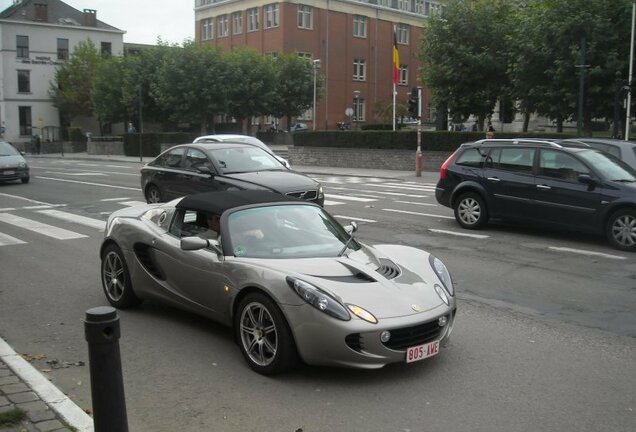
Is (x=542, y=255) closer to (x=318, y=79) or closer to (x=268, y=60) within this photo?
(x=268, y=60)

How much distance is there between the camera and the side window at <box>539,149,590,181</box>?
11.5 meters

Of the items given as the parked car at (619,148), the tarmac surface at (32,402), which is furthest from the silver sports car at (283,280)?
the parked car at (619,148)

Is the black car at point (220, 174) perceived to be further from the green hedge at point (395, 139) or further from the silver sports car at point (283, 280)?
the green hedge at point (395, 139)

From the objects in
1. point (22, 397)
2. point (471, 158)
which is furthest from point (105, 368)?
point (471, 158)

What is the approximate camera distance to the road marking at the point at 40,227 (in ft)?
40.6

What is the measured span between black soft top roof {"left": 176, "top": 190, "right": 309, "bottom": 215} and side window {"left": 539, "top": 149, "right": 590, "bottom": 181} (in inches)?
268

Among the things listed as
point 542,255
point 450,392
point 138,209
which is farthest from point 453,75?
point 450,392

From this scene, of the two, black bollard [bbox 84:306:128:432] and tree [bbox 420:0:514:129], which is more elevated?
tree [bbox 420:0:514:129]

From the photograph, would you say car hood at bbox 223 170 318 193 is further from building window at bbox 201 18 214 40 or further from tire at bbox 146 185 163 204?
building window at bbox 201 18 214 40

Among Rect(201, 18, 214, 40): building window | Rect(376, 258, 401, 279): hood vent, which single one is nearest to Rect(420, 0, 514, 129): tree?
Rect(376, 258, 401, 279): hood vent

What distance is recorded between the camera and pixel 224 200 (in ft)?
20.6

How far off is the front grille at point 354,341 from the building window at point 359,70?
7219 cm

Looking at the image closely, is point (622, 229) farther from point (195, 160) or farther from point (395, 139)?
point (395, 139)

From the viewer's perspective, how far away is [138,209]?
754 cm
